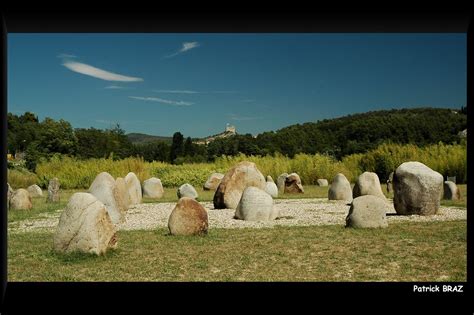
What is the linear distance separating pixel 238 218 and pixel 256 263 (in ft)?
13.8

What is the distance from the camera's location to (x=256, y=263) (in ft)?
20.3

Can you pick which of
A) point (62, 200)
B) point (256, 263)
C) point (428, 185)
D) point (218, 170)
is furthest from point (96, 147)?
point (256, 263)

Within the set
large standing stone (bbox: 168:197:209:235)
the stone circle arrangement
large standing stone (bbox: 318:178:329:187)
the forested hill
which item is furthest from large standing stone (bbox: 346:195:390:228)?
the forested hill

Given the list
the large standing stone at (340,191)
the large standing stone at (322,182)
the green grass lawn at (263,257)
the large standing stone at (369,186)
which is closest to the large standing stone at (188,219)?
the green grass lawn at (263,257)

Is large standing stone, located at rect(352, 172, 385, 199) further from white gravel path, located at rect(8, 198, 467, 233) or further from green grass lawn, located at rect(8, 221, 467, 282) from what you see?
green grass lawn, located at rect(8, 221, 467, 282)

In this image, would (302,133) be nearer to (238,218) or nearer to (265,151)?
(265,151)

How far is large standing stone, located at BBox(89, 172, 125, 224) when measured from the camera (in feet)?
32.4

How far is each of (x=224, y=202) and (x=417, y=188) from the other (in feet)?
15.2

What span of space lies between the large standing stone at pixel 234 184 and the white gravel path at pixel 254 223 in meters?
0.35

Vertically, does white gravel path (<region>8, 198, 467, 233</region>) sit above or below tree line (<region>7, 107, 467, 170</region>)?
below

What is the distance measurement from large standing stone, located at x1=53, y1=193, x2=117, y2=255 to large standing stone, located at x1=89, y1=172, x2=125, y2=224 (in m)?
3.21

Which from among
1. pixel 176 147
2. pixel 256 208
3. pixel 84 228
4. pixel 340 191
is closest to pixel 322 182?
pixel 340 191

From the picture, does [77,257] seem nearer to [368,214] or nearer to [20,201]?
[368,214]
